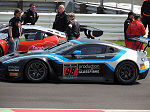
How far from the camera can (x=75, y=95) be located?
9562 millimetres

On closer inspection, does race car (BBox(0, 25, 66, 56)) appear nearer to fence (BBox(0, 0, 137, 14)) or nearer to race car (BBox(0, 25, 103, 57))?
race car (BBox(0, 25, 103, 57))

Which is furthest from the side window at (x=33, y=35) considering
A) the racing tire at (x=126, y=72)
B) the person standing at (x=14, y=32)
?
the racing tire at (x=126, y=72)

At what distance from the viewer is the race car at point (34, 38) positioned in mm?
14258

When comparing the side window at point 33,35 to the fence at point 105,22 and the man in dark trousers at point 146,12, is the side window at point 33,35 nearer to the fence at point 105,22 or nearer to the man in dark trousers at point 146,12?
the fence at point 105,22

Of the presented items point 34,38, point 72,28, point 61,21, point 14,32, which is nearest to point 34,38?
point 34,38

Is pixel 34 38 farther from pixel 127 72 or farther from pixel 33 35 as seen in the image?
pixel 127 72

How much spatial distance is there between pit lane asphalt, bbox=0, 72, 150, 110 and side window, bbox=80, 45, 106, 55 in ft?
2.39

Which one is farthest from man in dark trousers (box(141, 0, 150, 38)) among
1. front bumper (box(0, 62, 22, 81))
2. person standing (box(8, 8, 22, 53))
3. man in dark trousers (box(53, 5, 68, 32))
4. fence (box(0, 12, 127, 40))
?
front bumper (box(0, 62, 22, 81))

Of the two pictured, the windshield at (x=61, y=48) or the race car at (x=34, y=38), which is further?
the race car at (x=34, y=38)

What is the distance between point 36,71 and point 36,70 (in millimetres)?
24

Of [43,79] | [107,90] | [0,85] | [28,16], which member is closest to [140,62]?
[107,90]

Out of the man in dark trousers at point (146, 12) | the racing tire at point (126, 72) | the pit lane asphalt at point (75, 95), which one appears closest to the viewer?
the pit lane asphalt at point (75, 95)

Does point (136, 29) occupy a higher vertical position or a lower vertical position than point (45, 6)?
higher

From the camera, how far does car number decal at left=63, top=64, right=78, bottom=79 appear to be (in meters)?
10.9
